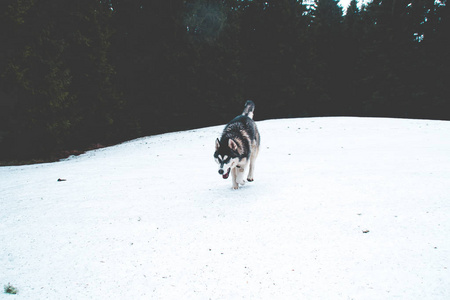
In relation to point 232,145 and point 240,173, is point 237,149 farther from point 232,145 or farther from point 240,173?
point 240,173

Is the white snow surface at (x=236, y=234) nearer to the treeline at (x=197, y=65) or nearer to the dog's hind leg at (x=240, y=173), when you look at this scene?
the dog's hind leg at (x=240, y=173)

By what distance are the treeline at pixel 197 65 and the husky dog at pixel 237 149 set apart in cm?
1247

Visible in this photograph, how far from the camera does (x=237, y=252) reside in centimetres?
359

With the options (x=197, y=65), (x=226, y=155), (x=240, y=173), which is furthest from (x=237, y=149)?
(x=197, y=65)

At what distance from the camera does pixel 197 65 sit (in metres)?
26.5

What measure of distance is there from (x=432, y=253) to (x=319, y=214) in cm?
157

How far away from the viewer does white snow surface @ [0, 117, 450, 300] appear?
2.95m

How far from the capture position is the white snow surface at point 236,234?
9.68 ft

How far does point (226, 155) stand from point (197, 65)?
72.9 feet

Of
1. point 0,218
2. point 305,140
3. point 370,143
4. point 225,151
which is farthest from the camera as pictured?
point 305,140

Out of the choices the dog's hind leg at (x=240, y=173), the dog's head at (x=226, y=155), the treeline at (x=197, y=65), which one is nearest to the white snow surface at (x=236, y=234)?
the dog's hind leg at (x=240, y=173)

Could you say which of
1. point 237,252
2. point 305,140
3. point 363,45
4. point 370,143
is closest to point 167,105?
point 305,140

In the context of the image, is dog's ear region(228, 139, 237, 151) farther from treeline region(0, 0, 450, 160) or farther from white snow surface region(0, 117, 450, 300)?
treeline region(0, 0, 450, 160)

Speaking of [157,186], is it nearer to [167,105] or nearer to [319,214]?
[319,214]
